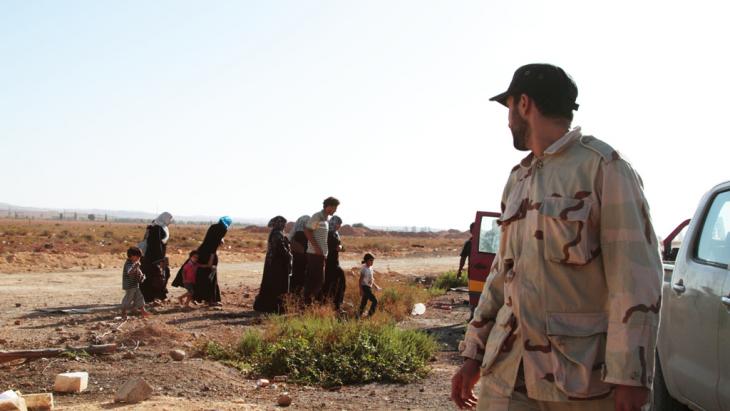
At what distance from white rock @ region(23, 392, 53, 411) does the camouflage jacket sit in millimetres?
4411

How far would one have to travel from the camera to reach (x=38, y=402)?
241 inches

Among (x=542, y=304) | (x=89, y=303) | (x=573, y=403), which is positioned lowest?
(x=89, y=303)

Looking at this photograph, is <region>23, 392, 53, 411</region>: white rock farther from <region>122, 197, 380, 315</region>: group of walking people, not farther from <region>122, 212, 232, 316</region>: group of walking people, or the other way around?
<region>122, 212, 232, 316</region>: group of walking people

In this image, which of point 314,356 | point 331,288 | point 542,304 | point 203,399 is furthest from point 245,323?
point 542,304

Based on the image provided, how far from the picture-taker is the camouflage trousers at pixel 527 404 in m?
2.57

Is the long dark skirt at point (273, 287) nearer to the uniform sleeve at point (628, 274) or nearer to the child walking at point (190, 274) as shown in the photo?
the child walking at point (190, 274)

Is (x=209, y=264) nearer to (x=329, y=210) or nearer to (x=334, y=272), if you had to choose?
(x=334, y=272)

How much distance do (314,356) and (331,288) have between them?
5759mm

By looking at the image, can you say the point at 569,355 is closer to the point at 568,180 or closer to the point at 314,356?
the point at 568,180

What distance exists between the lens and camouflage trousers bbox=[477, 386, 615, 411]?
257cm

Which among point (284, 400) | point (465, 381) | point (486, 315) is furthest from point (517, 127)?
point (284, 400)

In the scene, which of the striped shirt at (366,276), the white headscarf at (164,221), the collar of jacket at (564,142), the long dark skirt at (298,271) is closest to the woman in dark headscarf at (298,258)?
the long dark skirt at (298,271)

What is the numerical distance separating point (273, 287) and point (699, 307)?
9.82 meters

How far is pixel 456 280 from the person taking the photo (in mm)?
22953
